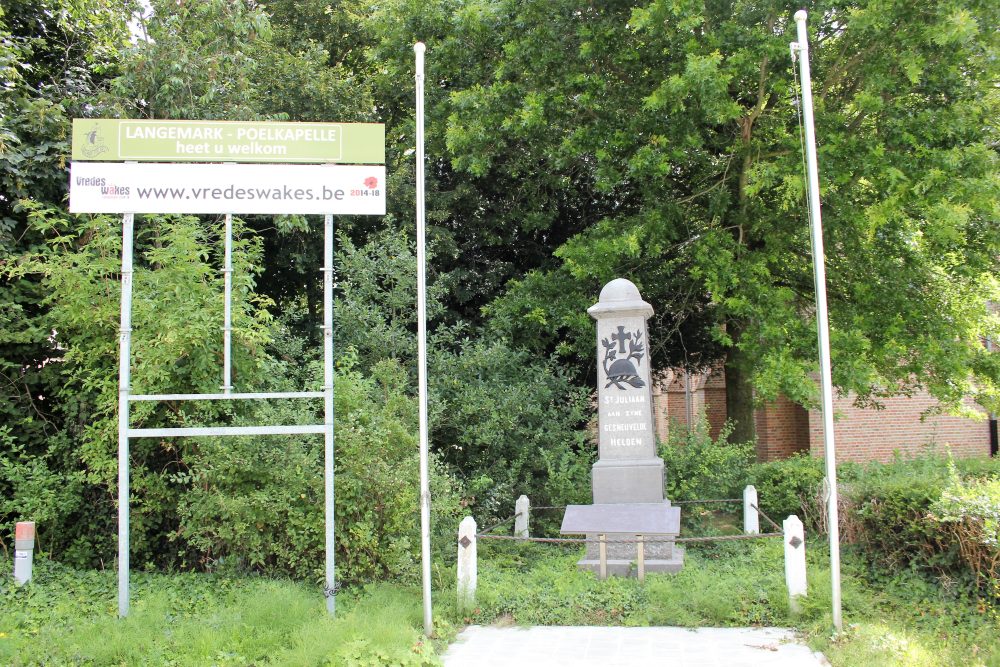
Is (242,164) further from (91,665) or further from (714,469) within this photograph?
(714,469)

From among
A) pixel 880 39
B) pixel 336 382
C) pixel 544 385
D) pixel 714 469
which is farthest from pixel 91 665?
pixel 880 39

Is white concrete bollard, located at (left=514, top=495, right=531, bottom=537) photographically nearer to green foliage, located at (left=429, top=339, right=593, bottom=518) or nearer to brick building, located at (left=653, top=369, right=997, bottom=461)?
green foliage, located at (left=429, top=339, right=593, bottom=518)

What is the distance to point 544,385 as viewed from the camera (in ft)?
40.1

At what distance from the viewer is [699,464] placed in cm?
1130

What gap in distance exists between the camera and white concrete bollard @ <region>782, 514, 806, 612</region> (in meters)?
7.20

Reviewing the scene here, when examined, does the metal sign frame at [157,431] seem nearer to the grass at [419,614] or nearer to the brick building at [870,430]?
the grass at [419,614]

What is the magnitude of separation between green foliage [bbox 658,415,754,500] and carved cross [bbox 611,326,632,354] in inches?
85.6

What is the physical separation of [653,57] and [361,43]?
7.17 meters

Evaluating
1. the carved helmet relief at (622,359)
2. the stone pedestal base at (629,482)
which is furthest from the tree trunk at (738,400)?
the stone pedestal base at (629,482)

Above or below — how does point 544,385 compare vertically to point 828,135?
below

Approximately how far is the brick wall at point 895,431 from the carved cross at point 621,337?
13.0 m

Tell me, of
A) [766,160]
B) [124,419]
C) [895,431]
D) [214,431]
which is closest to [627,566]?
[214,431]

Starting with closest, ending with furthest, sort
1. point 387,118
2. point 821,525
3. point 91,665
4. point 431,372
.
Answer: point 91,665 < point 821,525 < point 431,372 < point 387,118

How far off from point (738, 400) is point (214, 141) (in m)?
10.4
